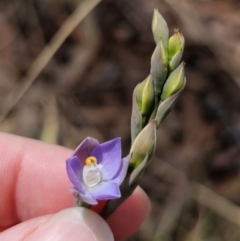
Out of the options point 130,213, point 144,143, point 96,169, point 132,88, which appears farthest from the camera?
point 132,88

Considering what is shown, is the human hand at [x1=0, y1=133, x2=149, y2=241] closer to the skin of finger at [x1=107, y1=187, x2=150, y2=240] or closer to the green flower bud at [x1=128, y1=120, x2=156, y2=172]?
the skin of finger at [x1=107, y1=187, x2=150, y2=240]

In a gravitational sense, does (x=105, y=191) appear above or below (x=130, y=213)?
above

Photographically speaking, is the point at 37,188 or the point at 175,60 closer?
the point at 175,60

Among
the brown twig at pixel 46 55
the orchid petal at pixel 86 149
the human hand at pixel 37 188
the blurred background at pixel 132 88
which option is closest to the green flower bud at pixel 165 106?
the orchid petal at pixel 86 149

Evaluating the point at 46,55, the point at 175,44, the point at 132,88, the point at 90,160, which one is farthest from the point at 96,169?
the point at 46,55

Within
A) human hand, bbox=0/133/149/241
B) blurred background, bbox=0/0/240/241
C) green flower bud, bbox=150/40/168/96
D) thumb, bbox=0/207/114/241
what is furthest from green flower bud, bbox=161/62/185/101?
blurred background, bbox=0/0/240/241

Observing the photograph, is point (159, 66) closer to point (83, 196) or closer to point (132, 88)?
point (83, 196)

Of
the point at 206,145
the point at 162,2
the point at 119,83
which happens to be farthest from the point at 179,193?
the point at 162,2

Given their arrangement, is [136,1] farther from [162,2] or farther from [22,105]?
[22,105]
